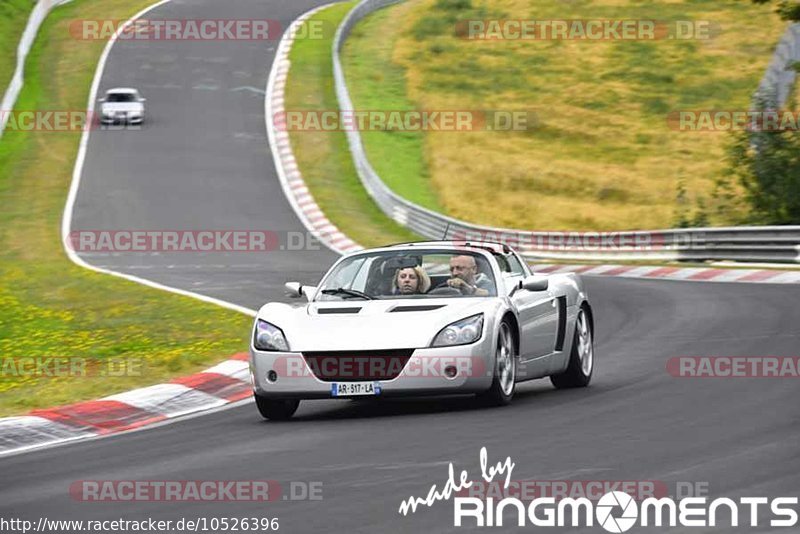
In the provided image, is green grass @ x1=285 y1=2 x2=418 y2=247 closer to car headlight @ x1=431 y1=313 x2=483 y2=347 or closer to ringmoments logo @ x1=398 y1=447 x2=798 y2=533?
car headlight @ x1=431 y1=313 x2=483 y2=347

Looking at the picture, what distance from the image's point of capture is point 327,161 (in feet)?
141

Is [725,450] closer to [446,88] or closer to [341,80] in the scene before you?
[341,80]

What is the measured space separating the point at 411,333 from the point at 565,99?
43636 mm

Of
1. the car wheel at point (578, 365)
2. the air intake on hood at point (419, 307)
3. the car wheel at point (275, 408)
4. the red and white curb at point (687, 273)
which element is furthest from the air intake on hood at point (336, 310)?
the red and white curb at point (687, 273)

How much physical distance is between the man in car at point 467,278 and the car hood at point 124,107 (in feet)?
116

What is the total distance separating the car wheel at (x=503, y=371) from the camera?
37.7ft

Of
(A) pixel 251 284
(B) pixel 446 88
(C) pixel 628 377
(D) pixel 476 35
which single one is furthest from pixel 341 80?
(C) pixel 628 377

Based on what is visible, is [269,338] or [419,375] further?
[269,338]

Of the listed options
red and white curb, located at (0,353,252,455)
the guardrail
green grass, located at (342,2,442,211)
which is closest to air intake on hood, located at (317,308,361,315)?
red and white curb, located at (0,353,252,455)

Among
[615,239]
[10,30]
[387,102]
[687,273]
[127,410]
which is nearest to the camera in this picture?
[127,410]

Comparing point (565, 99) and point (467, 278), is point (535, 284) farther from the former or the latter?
point (565, 99)

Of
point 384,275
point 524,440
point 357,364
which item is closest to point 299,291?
point 384,275

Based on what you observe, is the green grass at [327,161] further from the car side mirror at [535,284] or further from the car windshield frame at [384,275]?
the car side mirror at [535,284]

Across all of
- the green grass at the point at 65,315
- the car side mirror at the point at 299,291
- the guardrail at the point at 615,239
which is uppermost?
the car side mirror at the point at 299,291
